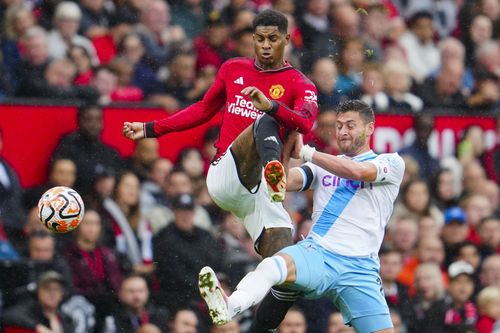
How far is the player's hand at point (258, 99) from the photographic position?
32.0 feet

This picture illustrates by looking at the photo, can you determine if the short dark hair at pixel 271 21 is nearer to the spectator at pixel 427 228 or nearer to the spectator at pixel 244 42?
the spectator at pixel 244 42

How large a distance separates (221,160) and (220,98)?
57 centimetres

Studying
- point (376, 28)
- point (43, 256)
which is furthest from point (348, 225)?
point (376, 28)


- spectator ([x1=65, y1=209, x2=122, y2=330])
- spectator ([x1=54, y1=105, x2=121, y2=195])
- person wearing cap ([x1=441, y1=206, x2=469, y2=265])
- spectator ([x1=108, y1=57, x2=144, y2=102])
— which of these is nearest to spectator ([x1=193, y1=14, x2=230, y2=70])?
spectator ([x1=108, y1=57, x2=144, y2=102])

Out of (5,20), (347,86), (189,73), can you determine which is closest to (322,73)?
(347,86)

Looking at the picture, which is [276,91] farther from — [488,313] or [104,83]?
[488,313]

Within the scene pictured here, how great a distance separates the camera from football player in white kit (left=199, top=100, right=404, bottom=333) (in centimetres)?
980

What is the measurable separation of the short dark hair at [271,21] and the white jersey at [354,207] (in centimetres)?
119

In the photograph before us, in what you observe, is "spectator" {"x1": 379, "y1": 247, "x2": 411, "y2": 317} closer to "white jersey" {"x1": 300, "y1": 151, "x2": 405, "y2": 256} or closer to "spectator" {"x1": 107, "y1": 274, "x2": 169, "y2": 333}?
"spectator" {"x1": 107, "y1": 274, "x2": 169, "y2": 333}

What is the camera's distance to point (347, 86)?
48.5 feet

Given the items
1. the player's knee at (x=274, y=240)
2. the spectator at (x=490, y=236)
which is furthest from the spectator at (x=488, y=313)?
the player's knee at (x=274, y=240)

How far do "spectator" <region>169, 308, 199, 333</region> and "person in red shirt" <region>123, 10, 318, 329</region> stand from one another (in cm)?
221

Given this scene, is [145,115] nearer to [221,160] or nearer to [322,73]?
[322,73]

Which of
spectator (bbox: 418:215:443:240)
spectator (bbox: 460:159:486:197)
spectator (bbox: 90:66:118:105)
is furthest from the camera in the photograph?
spectator (bbox: 460:159:486:197)
